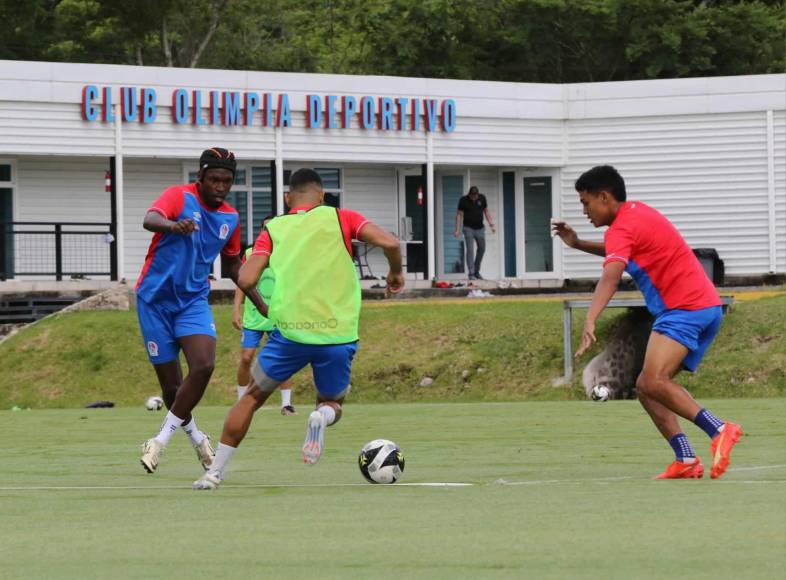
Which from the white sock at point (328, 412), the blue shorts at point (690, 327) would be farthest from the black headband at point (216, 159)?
the blue shorts at point (690, 327)

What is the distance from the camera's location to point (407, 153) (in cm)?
4009

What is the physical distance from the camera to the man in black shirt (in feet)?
132

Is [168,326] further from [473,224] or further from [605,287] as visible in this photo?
[473,224]

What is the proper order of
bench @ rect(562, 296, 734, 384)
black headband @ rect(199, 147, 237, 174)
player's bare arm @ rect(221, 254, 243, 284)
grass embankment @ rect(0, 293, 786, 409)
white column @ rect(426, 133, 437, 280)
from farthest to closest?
1. white column @ rect(426, 133, 437, 280)
2. grass embankment @ rect(0, 293, 786, 409)
3. bench @ rect(562, 296, 734, 384)
4. player's bare arm @ rect(221, 254, 243, 284)
5. black headband @ rect(199, 147, 237, 174)

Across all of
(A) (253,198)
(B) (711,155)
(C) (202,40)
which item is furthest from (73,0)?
(B) (711,155)

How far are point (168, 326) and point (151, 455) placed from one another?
1.16 metres

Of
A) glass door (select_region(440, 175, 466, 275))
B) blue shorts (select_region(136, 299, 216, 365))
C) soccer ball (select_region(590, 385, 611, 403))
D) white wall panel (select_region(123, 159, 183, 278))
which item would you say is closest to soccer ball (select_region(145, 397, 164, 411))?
soccer ball (select_region(590, 385, 611, 403))

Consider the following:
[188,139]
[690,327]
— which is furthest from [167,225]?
[188,139]

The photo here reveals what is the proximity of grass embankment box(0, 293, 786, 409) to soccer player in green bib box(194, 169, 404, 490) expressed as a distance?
1532 centimetres

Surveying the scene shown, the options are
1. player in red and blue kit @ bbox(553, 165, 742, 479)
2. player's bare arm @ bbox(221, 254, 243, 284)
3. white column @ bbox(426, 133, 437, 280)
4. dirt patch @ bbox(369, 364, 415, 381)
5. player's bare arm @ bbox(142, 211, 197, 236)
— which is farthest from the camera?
white column @ bbox(426, 133, 437, 280)

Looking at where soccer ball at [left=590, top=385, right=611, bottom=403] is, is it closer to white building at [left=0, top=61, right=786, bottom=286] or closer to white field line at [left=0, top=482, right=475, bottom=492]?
white field line at [left=0, top=482, right=475, bottom=492]

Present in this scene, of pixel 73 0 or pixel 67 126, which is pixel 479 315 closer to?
pixel 67 126

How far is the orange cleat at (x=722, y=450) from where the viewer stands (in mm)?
9977

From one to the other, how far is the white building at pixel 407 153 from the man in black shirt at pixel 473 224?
2.72ft
